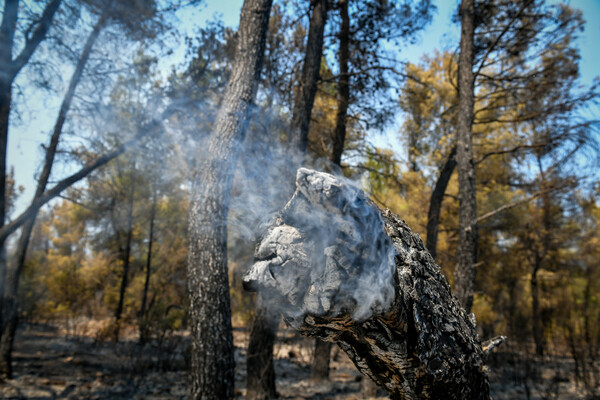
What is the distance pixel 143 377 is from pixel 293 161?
16.4ft

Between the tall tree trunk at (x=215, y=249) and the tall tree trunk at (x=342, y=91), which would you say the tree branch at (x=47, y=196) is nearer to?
the tall tree trunk at (x=215, y=249)

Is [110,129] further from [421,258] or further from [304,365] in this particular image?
[421,258]

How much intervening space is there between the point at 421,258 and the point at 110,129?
28.9 feet

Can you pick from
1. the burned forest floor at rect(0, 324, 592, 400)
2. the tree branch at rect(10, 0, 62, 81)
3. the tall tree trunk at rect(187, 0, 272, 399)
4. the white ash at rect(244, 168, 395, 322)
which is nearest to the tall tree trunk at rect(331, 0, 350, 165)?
the tall tree trunk at rect(187, 0, 272, 399)

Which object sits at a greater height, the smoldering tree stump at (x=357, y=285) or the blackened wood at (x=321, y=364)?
the smoldering tree stump at (x=357, y=285)

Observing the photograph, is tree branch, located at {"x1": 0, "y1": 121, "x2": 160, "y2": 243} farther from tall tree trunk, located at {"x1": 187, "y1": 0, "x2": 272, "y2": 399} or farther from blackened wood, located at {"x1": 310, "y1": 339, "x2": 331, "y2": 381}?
blackened wood, located at {"x1": 310, "y1": 339, "x2": 331, "y2": 381}

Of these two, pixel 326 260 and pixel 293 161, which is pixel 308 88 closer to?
pixel 293 161

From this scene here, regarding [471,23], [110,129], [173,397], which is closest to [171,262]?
[110,129]

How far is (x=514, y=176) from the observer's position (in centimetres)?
1297

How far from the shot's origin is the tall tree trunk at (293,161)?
5.16 m

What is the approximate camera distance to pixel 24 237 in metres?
6.86

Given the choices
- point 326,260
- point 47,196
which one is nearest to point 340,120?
point 47,196

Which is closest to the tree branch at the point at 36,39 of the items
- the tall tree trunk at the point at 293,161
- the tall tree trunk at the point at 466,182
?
the tall tree trunk at the point at 293,161

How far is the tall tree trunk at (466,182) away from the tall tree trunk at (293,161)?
7.84 ft
